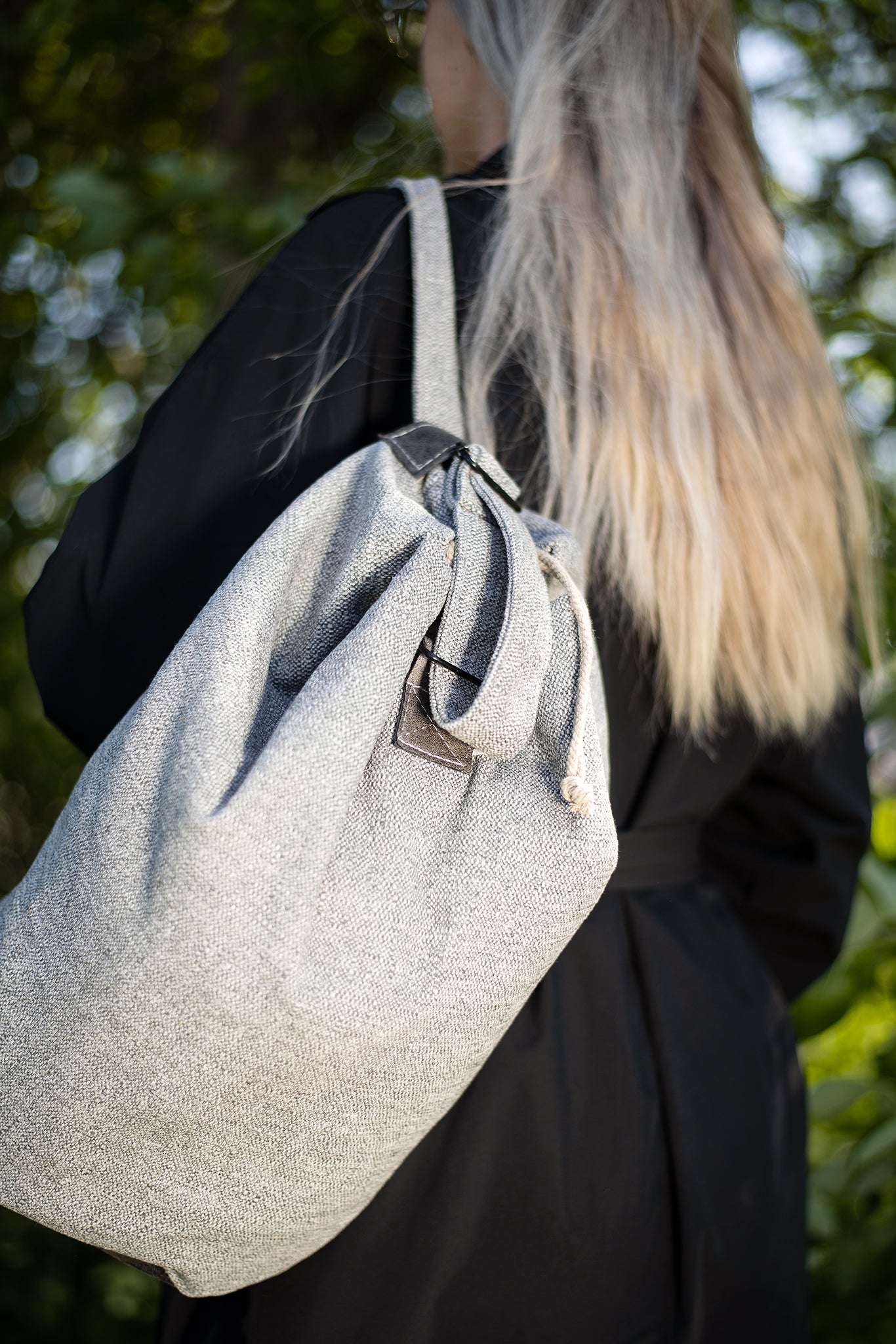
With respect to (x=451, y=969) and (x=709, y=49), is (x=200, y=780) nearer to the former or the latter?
(x=451, y=969)

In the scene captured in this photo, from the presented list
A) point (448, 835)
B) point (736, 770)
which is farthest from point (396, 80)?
point (448, 835)

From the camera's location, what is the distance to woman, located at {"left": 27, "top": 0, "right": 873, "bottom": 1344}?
758 mm

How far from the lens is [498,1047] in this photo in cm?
78

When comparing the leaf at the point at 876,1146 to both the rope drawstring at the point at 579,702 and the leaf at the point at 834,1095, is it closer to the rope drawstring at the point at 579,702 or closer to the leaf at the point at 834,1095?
the leaf at the point at 834,1095

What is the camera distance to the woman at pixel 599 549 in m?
0.76

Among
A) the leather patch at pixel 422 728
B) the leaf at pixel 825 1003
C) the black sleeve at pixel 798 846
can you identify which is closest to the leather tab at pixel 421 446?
the leather patch at pixel 422 728

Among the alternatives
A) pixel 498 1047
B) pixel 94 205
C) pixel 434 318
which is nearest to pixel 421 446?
pixel 434 318

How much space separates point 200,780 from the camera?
548 mm

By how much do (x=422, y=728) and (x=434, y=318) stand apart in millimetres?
346

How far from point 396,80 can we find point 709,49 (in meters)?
1.40

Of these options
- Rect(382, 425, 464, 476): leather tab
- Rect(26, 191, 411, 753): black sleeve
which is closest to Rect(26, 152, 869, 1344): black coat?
Rect(26, 191, 411, 753): black sleeve

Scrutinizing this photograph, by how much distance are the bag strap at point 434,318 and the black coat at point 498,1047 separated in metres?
0.03

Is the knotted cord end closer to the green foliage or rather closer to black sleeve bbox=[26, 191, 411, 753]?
black sleeve bbox=[26, 191, 411, 753]

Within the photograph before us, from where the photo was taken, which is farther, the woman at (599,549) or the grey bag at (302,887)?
the woman at (599,549)
